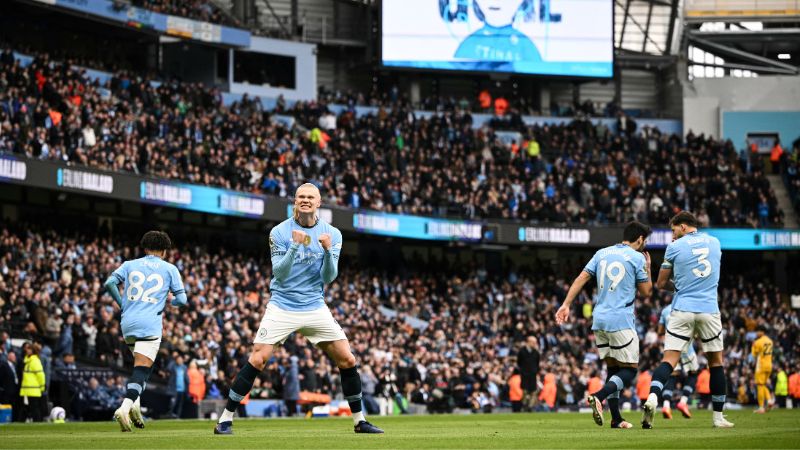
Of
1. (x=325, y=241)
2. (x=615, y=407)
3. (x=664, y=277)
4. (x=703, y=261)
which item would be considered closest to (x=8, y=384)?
(x=615, y=407)

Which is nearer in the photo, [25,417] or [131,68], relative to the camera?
[25,417]

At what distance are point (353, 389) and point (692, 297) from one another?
442 cm

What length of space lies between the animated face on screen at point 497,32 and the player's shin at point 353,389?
1703 inches

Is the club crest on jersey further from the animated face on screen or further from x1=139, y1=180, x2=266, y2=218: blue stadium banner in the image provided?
the animated face on screen

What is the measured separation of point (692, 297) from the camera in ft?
50.5

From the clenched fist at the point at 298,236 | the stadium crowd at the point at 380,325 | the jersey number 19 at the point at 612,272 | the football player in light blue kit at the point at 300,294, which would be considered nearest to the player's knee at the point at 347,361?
the football player in light blue kit at the point at 300,294

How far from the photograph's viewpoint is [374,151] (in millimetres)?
51781

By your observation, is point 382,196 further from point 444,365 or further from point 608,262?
point 608,262

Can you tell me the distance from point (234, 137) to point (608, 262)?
3242 cm

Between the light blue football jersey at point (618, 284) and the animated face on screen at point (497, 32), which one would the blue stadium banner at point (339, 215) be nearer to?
A: the animated face on screen at point (497, 32)

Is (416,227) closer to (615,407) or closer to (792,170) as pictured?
(792,170)

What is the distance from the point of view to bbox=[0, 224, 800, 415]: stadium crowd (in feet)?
102

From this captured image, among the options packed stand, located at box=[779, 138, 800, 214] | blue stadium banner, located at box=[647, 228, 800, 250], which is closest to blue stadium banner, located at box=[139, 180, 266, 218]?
blue stadium banner, located at box=[647, 228, 800, 250]

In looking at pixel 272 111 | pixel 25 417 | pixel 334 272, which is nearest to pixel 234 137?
pixel 272 111
